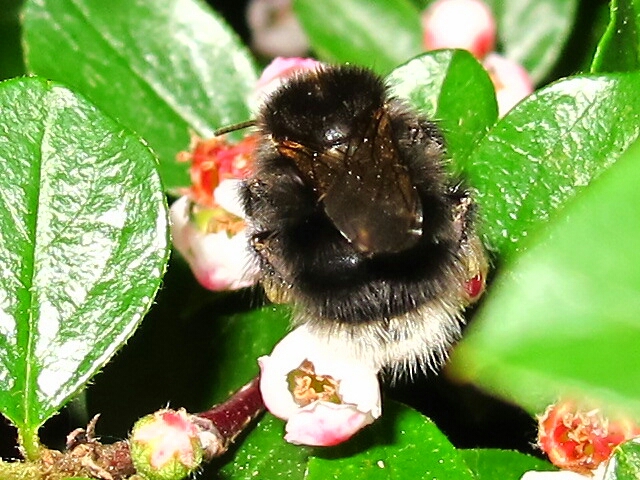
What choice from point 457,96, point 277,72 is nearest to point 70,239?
point 277,72

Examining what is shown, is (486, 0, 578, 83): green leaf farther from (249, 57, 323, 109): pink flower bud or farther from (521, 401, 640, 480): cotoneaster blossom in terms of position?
(521, 401, 640, 480): cotoneaster blossom

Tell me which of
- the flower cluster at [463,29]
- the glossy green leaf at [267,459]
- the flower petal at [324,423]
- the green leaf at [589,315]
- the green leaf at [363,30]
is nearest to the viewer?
the green leaf at [589,315]

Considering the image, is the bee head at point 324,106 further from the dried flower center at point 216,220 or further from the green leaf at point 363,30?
the green leaf at point 363,30

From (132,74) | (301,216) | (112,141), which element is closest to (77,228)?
(112,141)

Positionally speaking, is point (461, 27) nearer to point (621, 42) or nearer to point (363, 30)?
point (363, 30)

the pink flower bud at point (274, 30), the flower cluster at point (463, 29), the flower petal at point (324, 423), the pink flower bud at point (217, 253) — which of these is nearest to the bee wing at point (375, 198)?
the flower petal at point (324, 423)

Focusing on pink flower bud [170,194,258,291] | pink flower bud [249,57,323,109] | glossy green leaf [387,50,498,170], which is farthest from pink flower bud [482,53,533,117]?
pink flower bud [170,194,258,291]

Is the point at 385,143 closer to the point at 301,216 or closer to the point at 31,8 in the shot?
the point at 301,216
